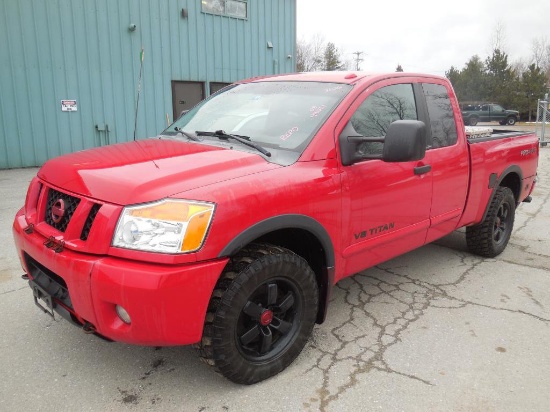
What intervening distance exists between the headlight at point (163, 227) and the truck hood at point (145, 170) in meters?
0.06

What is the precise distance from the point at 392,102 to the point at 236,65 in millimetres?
10711

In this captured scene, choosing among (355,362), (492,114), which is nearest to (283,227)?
(355,362)

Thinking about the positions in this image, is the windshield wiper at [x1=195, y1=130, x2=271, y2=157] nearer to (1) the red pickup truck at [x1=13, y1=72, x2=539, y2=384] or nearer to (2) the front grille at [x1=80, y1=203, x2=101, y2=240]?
(1) the red pickup truck at [x1=13, y1=72, x2=539, y2=384]

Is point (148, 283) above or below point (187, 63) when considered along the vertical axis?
below

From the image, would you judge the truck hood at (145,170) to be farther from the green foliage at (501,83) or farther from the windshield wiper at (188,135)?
the green foliage at (501,83)

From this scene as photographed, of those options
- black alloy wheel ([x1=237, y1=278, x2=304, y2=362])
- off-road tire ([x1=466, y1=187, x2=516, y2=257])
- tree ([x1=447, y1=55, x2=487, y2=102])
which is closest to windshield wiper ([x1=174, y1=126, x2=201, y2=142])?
black alloy wheel ([x1=237, y1=278, x2=304, y2=362])

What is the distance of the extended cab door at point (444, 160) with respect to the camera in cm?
354

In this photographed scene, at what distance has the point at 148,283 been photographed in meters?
1.99

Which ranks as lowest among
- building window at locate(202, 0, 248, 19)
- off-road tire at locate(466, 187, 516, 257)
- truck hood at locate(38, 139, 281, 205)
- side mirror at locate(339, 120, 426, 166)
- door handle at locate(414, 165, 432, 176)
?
off-road tire at locate(466, 187, 516, 257)

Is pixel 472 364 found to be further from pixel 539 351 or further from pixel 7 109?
pixel 7 109

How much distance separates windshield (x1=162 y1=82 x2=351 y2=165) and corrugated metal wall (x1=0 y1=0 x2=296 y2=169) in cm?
819

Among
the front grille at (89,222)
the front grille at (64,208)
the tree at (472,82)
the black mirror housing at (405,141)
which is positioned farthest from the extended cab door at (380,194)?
the tree at (472,82)

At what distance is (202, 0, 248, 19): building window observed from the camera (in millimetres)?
12437

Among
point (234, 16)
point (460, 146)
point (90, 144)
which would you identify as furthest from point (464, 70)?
point (460, 146)
